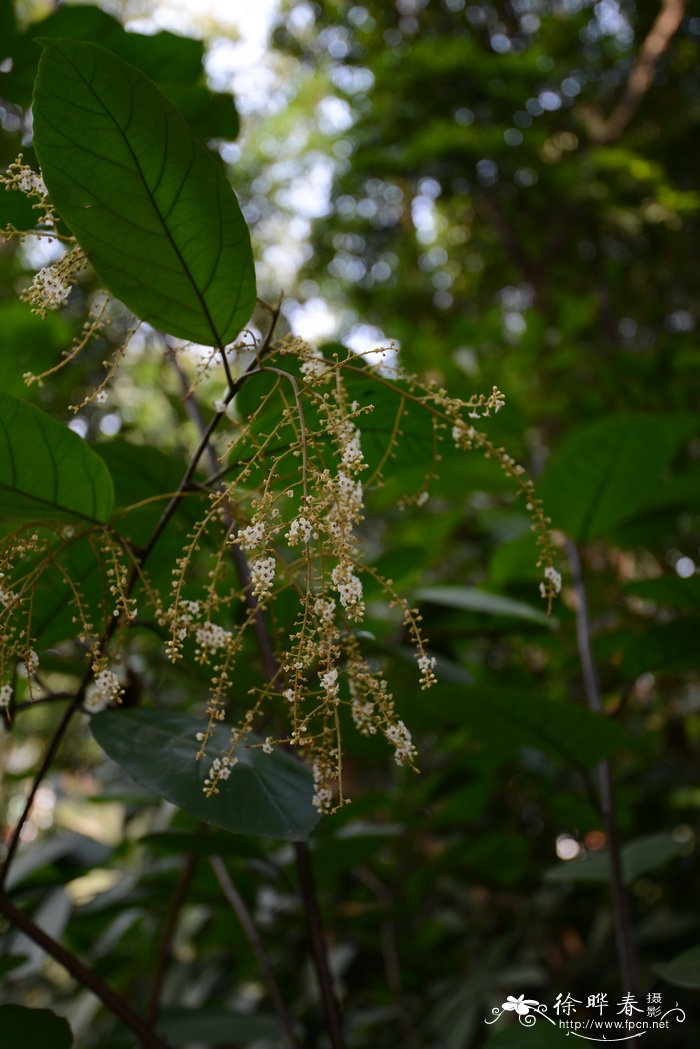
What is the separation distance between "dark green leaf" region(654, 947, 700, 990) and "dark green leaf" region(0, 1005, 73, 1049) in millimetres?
655

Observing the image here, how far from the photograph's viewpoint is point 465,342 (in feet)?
8.20

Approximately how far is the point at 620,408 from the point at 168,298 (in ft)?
6.27

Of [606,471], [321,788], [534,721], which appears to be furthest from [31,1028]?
[606,471]

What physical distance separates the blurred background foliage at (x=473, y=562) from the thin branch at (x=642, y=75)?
29 millimetres

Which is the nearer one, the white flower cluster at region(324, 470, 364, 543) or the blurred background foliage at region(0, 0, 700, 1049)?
the white flower cluster at region(324, 470, 364, 543)

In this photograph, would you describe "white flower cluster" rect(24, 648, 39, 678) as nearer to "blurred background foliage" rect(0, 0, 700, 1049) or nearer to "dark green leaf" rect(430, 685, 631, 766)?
"blurred background foliage" rect(0, 0, 700, 1049)

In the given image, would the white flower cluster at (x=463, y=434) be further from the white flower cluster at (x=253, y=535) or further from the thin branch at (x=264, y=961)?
the thin branch at (x=264, y=961)

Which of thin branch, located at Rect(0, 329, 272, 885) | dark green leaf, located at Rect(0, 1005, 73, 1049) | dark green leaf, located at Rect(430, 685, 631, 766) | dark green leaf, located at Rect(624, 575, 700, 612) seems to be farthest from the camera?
dark green leaf, located at Rect(624, 575, 700, 612)

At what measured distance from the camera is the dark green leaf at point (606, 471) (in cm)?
117

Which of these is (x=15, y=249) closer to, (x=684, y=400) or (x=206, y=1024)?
(x=684, y=400)

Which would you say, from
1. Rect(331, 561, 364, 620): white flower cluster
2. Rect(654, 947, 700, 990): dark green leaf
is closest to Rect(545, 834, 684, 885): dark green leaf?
Rect(654, 947, 700, 990): dark green leaf

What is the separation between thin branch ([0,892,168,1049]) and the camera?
2.44 feet

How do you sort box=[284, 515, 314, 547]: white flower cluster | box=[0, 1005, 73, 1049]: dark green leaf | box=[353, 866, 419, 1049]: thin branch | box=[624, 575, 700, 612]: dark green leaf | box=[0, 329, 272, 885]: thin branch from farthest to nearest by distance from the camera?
box=[353, 866, 419, 1049]: thin branch
box=[624, 575, 700, 612]: dark green leaf
box=[0, 1005, 73, 1049]: dark green leaf
box=[0, 329, 272, 885]: thin branch
box=[284, 515, 314, 547]: white flower cluster

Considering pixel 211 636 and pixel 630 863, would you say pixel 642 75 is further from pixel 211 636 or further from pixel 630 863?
pixel 211 636
